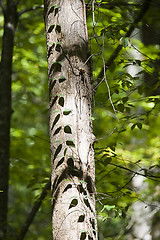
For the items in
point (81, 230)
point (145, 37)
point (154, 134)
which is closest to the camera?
point (81, 230)

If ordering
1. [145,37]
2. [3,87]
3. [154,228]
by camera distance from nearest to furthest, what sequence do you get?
[145,37] < [3,87] < [154,228]

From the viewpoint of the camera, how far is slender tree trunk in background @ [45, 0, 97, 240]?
177 centimetres

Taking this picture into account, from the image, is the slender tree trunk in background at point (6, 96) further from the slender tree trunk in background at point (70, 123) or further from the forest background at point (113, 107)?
the slender tree trunk in background at point (70, 123)

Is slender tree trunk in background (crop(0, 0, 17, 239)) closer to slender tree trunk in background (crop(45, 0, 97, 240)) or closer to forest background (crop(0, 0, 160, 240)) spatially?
forest background (crop(0, 0, 160, 240))

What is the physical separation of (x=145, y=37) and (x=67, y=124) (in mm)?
1292

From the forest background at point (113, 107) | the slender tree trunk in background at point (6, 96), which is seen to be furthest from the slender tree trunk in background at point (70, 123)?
the slender tree trunk in background at point (6, 96)

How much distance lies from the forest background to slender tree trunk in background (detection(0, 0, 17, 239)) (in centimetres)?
17

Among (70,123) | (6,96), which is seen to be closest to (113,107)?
(70,123)

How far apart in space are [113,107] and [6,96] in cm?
269

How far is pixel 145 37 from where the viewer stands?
2660 mm

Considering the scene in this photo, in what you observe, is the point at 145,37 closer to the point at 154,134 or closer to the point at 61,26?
the point at 61,26

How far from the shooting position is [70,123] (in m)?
1.88

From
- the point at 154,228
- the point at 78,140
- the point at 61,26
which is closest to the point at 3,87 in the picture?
the point at 61,26

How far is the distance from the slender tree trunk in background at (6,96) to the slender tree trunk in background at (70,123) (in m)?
2.27
